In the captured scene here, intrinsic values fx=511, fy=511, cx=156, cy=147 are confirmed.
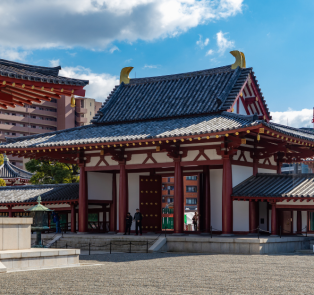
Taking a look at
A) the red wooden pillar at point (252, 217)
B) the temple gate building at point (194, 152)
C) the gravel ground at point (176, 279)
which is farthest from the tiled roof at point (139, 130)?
the gravel ground at point (176, 279)

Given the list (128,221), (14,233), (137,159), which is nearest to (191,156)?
(137,159)

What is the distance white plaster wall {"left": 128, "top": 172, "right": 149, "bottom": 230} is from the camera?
28.8 metres

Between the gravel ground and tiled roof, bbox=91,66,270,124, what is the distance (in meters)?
12.0

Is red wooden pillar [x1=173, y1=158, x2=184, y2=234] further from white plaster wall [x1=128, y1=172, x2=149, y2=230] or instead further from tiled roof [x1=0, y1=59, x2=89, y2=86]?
tiled roof [x1=0, y1=59, x2=89, y2=86]

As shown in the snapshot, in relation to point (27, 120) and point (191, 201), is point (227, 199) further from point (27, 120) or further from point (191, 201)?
point (27, 120)

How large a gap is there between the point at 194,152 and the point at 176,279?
12844 millimetres

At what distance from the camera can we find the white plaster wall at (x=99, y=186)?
94.3ft

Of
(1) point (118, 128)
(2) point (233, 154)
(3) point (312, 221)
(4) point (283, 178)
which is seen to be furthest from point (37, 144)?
(3) point (312, 221)

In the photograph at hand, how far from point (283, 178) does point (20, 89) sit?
14192mm

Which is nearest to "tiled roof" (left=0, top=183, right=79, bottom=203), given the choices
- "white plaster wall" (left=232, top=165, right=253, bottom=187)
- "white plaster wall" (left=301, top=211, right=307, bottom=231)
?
"white plaster wall" (left=232, top=165, right=253, bottom=187)

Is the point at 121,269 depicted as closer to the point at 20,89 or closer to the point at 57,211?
the point at 20,89

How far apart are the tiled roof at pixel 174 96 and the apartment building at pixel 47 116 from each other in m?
61.5

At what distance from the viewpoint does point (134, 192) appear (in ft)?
95.0

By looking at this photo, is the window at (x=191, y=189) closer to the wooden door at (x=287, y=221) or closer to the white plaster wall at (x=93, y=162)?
the white plaster wall at (x=93, y=162)
